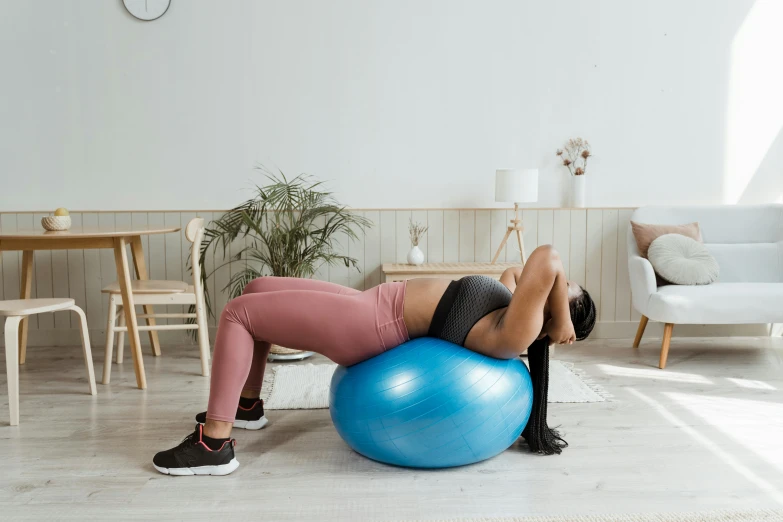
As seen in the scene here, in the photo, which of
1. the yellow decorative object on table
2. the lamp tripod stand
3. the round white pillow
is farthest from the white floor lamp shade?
the yellow decorative object on table

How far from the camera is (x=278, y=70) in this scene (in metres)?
4.12

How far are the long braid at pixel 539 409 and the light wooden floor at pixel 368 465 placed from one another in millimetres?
42

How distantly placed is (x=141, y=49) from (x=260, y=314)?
2.58 m

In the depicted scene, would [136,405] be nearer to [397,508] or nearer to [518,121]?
[397,508]

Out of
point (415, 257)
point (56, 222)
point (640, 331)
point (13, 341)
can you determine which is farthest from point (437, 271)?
point (13, 341)

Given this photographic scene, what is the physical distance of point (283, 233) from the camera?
371cm

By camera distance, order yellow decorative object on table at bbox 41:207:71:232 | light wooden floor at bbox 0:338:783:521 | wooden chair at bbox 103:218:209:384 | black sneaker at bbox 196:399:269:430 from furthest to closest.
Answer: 1. wooden chair at bbox 103:218:209:384
2. yellow decorative object on table at bbox 41:207:71:232
3. black sneaker at bbox 196:399:269:430
4. light wooden floor at bbox 0:338:783:521

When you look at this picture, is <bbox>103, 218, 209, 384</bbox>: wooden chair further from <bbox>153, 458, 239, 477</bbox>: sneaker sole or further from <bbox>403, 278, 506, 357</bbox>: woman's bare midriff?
<bbox>403, 278, 506, 357</bbox>: woman's bare midriff

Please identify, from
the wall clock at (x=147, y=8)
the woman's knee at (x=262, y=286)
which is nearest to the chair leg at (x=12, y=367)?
the woman's knee at (x=262, y=286)

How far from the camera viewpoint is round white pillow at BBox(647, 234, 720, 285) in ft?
12.2

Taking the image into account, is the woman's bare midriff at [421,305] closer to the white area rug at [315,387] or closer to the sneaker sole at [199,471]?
the sneaker sole at [199,471]

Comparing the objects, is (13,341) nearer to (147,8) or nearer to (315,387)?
(315,387)

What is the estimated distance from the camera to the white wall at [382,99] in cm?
407

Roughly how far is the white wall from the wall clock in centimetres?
5
